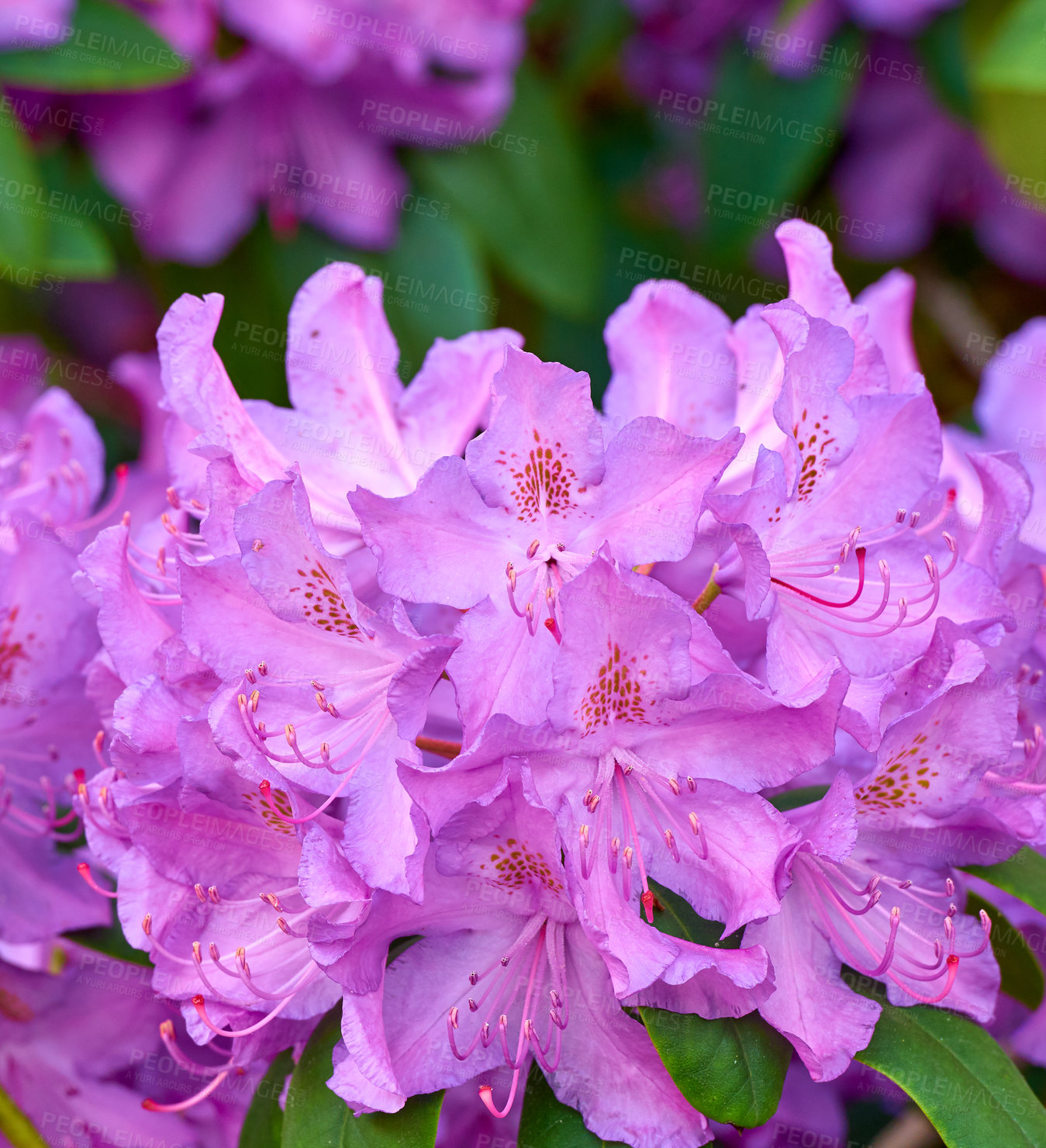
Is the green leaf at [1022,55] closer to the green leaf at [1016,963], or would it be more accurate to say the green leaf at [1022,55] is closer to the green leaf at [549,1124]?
the green leaf at [1016,963]

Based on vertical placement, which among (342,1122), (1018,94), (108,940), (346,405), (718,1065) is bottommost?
(108,940)

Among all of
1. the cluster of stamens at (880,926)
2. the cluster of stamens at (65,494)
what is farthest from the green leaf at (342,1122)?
the cluster of stamens at (65,494)

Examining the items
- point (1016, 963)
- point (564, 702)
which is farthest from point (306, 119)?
point (1016, 963)

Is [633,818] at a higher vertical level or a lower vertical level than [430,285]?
higher

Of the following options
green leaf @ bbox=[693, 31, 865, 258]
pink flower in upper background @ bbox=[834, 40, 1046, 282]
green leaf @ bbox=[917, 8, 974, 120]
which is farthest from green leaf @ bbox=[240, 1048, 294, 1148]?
pink flower in upper background @ bbox=[834, 40, 1046, 282]

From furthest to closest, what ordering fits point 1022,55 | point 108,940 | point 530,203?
point 530,203, point 1022,55, point 108,940

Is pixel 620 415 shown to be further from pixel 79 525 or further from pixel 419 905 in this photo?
pixel 79 525

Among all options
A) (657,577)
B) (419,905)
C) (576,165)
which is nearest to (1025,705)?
(657,577)

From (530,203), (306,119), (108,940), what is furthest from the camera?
(530,203)

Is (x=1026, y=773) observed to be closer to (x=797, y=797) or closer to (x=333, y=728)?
(x=797, y=797)
